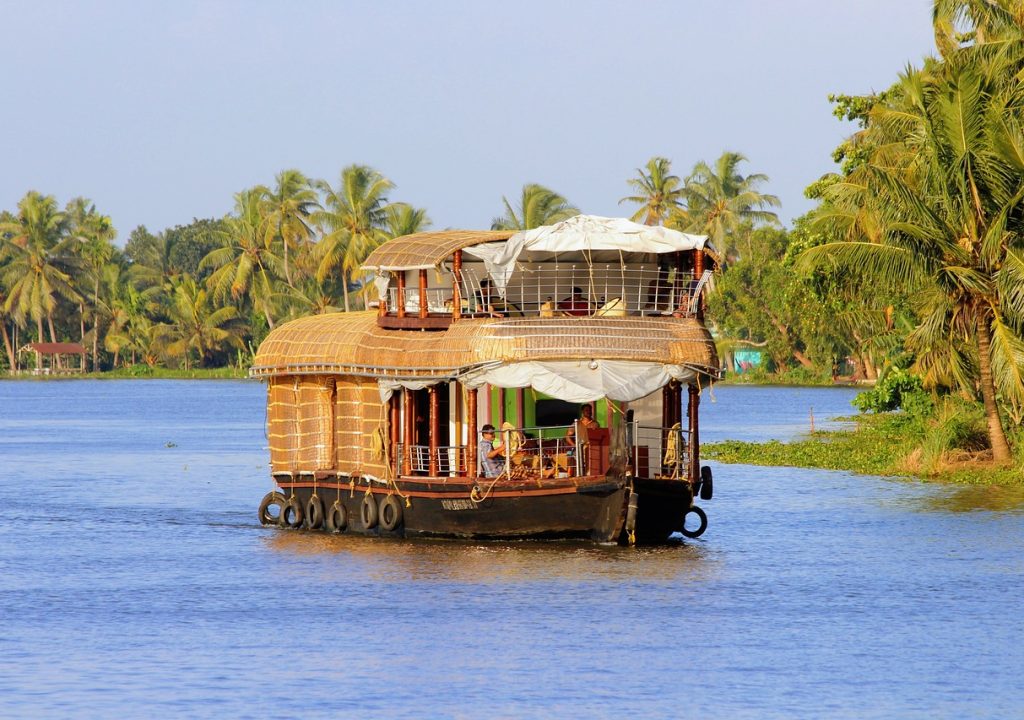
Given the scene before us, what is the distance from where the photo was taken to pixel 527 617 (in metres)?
18.8

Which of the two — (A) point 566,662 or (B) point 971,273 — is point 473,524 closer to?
(A) point 566,662

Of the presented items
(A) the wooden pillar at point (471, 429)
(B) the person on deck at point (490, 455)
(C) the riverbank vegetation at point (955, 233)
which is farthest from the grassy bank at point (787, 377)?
(B) the person on deck at point (490, 455)

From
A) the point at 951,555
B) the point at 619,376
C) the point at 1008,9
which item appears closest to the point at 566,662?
the point at 619,376

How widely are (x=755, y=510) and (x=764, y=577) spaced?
27.1ft

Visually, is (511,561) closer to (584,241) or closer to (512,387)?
(512,387)

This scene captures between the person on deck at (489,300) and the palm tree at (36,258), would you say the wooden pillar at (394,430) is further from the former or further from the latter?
the palm tree at (36,258)

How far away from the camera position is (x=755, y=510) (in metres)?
30.2

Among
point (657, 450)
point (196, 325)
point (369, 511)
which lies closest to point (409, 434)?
point (369, 511)

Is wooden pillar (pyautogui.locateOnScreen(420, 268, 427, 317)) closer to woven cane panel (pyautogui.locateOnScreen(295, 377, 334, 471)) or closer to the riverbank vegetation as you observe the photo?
woven cane panel (pyautogui.locateOnScreen(295, 377, 334, 471))

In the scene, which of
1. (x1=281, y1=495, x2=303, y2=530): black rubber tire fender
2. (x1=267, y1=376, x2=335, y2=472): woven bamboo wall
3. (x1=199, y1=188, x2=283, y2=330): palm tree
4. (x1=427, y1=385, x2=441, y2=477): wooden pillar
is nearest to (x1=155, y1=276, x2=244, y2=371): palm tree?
(x1=199, y1=188, x2=283, y2=330): palm tree

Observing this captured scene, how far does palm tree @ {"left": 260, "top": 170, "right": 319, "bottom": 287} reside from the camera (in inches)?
3130

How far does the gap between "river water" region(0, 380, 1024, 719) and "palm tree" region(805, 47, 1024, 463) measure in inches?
117

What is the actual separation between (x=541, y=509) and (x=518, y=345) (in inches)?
86.3

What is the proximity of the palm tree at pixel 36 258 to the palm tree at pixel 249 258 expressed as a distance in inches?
508
